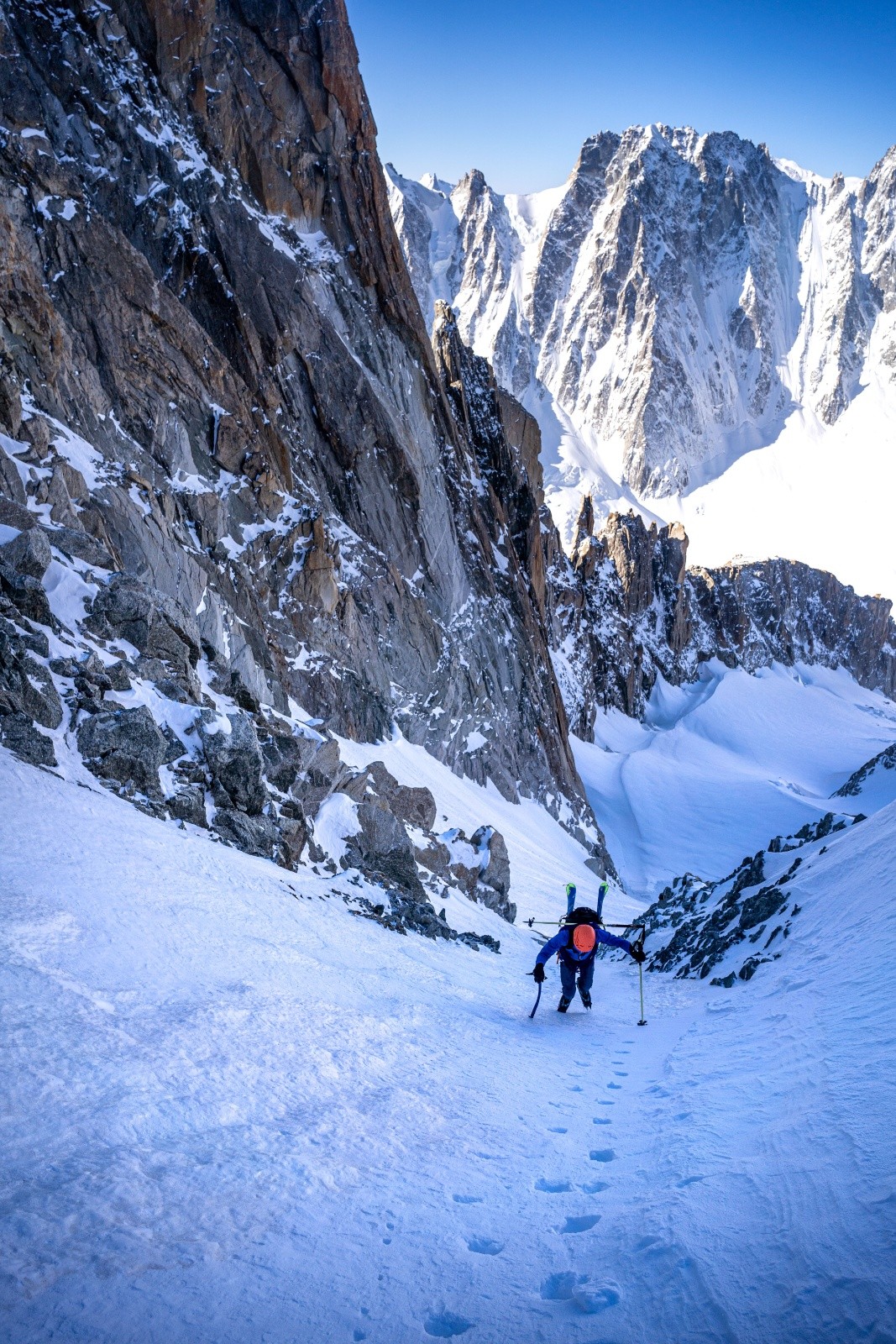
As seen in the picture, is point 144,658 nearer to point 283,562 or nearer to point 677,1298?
point 677,1298

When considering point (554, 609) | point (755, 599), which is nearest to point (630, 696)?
point (554, 609)

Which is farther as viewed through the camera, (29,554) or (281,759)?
(281,759)

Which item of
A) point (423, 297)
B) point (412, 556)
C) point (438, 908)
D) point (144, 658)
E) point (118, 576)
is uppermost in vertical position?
point (423, 297)

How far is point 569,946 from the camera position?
8016 millimetres

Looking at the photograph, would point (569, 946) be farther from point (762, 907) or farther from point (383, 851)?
point (383, 851)

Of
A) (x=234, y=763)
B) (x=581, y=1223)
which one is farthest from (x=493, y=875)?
A: (x=581, y=1223)

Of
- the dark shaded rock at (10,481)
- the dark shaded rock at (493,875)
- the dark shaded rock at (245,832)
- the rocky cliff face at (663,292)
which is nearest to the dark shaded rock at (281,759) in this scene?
the dark shaded rock at (245,832)

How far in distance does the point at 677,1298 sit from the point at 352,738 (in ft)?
87.2

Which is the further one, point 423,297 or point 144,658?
point 423,297

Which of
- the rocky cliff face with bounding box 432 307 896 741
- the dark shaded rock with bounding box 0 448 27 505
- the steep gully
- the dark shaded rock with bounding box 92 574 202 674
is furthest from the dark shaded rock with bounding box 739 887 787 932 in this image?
the rocky cliff face with bounding box 432 307 896 741

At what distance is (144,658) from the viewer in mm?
13023

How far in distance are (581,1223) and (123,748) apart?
905cm

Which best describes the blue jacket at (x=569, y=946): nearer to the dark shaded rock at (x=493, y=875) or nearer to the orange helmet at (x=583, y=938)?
the orange helmet at (x=583, y=938)

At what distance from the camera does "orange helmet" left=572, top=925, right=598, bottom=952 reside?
7.97 metres
